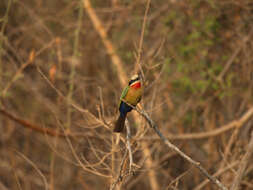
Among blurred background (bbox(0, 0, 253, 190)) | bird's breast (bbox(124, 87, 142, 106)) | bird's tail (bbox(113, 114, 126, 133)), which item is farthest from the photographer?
blurred background (bbox(0, 0, 253, 190))

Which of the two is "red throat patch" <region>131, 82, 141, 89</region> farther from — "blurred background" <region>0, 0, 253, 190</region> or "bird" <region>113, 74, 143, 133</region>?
"blurred background" <region>0, 0, 253, 190</region>

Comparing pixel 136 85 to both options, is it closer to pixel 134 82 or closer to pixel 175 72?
pixel 134 82

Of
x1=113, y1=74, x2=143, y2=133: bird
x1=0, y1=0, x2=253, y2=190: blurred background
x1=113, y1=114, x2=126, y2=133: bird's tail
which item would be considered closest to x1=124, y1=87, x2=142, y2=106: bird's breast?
x1=113, y1=74, x2=143, y2=133: bird

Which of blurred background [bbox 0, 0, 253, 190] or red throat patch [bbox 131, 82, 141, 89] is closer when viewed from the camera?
red throat patch [bbox 131, 82, 141, 89]

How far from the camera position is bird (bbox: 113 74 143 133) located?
292 cm

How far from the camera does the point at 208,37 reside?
552 centimetres

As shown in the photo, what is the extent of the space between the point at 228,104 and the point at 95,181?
2.94 metres

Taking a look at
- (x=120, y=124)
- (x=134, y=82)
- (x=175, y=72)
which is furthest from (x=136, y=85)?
(x=175, y=72)

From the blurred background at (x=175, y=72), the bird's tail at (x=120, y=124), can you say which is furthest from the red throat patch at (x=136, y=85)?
the blurred background at (x=175, y=72)

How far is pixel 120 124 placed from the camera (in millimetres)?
2904

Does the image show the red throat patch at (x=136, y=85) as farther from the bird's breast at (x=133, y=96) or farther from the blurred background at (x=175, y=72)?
the blurred background at (x=175, y=72)

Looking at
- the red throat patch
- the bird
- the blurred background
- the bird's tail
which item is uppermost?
the blurred background

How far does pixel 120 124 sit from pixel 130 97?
0.23 metres

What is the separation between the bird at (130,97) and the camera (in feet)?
9.57
